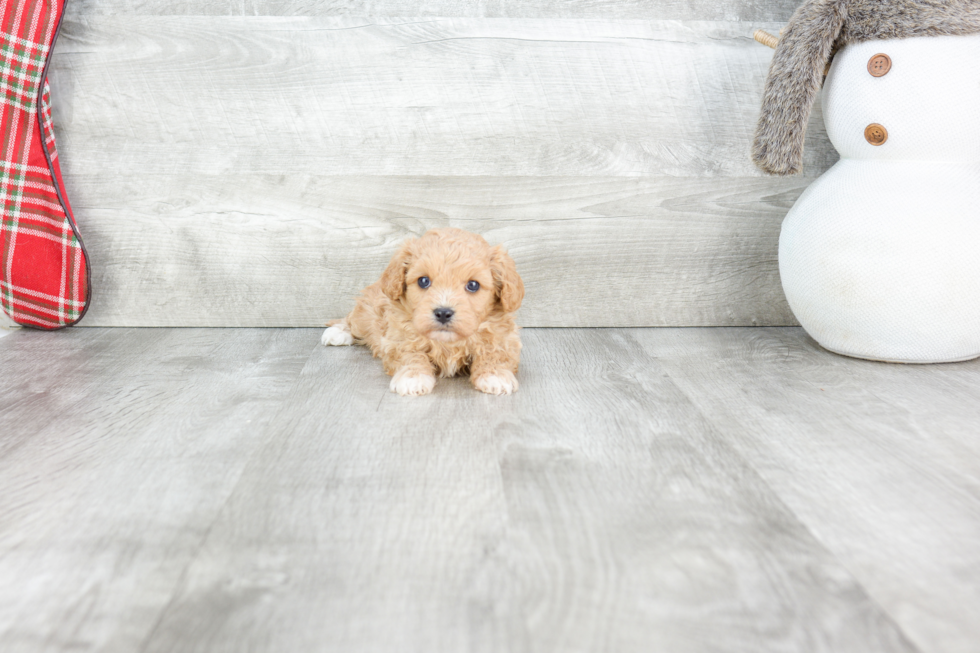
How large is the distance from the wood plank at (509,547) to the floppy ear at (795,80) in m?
0.72

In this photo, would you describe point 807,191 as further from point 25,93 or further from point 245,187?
point 25,93

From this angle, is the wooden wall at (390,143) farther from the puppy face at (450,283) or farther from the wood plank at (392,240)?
the puppy face at (450,283)

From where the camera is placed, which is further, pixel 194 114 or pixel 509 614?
pixel 194 114

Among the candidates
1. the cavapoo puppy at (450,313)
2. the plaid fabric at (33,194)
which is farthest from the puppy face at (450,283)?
the plaid fabric at (33,194)

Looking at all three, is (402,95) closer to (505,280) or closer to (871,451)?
(505,280)

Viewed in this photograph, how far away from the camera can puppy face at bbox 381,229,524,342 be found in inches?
59.4

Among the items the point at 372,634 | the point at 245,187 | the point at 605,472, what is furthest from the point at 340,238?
the point at 372,634

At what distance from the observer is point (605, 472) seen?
3.93ft

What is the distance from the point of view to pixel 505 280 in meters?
1.58

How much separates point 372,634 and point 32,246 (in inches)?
67.6

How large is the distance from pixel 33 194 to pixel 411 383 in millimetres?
1239

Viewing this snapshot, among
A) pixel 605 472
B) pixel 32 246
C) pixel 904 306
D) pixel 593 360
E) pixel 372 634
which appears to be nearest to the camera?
pixel 372 634

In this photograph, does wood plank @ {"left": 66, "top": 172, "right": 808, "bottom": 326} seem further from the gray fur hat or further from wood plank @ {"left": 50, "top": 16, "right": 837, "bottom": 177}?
the gray fur hat

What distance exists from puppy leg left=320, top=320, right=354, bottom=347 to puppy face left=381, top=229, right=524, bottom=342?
1.38ft
